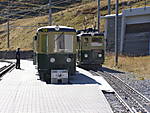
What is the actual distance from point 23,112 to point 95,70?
1895 centimetres

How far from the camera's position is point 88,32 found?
95.5 ft

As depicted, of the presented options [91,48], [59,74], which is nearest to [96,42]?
[91,48]

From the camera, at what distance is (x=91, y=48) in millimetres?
28469

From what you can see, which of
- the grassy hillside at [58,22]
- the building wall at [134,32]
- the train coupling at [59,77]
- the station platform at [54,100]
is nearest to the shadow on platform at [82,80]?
the train coupling at [59,77]

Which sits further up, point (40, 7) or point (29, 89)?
point (40, 7)

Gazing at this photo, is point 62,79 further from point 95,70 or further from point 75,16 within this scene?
point 75,16

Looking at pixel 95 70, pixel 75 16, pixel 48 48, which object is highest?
pixel 75 16

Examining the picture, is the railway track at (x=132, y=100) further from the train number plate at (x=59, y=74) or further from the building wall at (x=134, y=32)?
the building wall at (x=134, y=32)

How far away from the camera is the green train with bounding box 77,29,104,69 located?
28359 millimetres

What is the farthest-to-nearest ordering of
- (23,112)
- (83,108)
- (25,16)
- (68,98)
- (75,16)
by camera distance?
A: (25,16)
(75,16)
(68,98)
(83,108)
(23,112)

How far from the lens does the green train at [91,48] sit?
28.4 meters

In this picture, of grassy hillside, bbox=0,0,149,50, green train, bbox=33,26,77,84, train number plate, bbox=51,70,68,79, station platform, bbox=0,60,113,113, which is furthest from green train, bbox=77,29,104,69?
grassy hillside, bbox=0,0,149,50

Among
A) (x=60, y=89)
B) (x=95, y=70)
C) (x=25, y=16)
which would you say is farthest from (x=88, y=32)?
(x=25, y=16)

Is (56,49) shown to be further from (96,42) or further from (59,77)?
(96,42)
